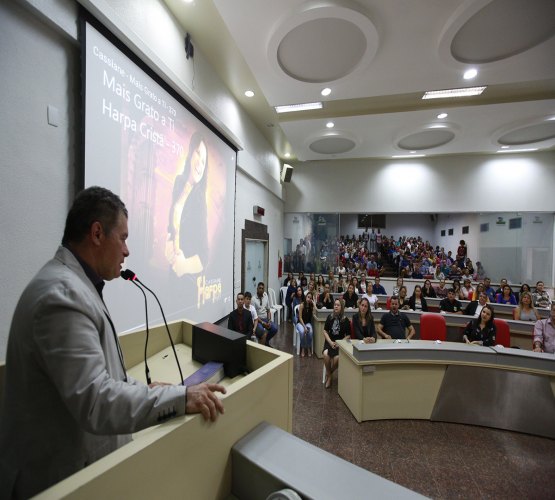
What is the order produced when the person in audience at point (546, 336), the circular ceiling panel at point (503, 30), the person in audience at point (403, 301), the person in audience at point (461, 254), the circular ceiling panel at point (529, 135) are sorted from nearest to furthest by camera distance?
1. the circular ceiling panel at point (503, 30)
2. the person in audience at point (546, 336)
3. the person in audience at point (403, 301)
4. the circular ceiling panel at point (529, 135)
5. the person in audience at point (461, 254)

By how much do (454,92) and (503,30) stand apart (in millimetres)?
1584

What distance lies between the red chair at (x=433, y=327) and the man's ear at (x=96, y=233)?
14.8 feet

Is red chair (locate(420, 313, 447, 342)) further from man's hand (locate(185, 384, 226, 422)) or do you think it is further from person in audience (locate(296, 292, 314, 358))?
man's hand (locate(185, 384, 226, 422))

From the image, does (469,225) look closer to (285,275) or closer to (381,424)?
(285,275)

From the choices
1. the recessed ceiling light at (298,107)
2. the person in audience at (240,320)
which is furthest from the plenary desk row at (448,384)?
the recessed ceiling light at (298,107)

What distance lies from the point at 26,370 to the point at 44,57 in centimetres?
212

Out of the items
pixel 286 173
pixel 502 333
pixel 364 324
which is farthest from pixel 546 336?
pixel 286 173

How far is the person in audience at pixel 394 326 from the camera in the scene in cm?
419

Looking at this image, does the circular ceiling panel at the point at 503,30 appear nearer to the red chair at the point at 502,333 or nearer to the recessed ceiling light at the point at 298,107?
the recessed ceiling light at the point at 298,107

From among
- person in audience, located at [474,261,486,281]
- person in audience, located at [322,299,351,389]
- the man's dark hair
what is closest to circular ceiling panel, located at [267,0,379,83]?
the man's dark hair

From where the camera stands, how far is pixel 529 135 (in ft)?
20.5

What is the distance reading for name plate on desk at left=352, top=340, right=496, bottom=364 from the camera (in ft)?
9.75

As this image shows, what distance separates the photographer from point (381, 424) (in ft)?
9.86

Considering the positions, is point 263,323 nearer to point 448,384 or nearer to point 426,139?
point 448,384
